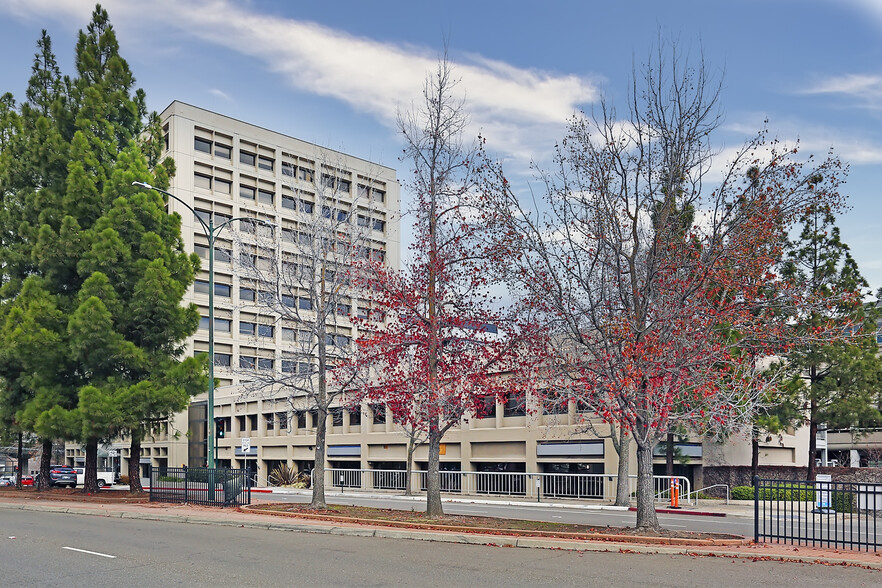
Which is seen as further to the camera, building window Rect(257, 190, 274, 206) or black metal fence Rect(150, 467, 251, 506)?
building window Rect(257, 190, 274, 206)

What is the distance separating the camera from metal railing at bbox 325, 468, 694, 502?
112ft

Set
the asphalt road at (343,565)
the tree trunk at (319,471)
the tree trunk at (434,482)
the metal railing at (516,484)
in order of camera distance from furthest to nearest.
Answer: the metal railing at (516,484) < the tree trunk at (319,471) < the tree trunk at (434,482) < the asphalt road at (343,565)

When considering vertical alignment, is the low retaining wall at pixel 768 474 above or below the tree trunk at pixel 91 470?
below

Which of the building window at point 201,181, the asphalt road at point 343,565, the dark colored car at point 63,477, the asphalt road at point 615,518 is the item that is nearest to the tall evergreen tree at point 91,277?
the asphalt road at point 615,518

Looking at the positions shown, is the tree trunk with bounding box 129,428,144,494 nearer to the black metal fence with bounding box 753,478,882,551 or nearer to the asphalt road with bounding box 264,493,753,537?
the asphalt road with bounding box 264,493,753,537

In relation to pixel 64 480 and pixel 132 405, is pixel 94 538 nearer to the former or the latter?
pixel 132 405

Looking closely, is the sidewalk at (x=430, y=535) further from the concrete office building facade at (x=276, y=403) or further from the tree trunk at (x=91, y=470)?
the tree trunk at (x=91, y=470)

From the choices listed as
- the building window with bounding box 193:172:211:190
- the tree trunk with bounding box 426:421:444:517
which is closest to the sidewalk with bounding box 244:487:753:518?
the tree trunk with bounding box 426:421:444:517

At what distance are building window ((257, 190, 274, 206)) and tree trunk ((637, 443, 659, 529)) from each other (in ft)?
239

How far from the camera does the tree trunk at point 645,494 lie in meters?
17.6

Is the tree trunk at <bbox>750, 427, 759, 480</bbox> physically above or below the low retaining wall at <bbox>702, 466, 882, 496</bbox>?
above

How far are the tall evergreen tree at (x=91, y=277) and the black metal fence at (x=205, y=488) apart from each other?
3.89 metres

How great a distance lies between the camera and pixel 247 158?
86750mm

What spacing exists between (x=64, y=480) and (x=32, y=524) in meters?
40.5
